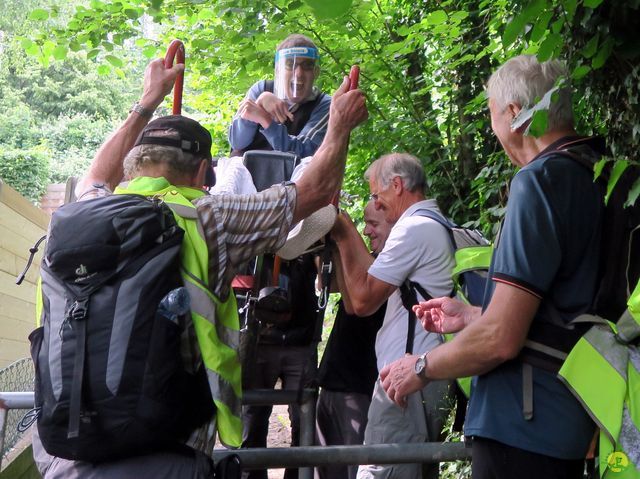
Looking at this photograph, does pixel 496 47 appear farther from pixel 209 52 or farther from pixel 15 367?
pixel 15 367

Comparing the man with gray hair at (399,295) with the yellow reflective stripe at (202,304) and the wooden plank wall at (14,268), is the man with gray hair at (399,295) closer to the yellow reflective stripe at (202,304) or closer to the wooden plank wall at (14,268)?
the yellow reflective stripe at (202,304)

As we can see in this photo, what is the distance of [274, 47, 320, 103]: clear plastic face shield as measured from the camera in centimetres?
428

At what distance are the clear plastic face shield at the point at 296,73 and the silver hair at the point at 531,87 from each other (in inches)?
63.9

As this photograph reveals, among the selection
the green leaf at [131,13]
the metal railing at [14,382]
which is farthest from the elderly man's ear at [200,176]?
the green leaf at [131,13]

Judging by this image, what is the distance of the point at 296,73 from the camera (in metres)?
4.32

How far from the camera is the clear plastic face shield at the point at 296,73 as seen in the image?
4277mm

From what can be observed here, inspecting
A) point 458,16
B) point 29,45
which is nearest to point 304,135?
point 458,16

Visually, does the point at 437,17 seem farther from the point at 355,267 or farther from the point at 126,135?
the point at 126,135

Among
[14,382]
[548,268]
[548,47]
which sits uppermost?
[548,47]

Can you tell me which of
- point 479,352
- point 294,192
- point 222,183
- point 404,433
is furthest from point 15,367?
point 479,352

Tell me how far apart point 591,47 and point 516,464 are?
163 cm

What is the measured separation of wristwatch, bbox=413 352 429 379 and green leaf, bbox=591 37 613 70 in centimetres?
137

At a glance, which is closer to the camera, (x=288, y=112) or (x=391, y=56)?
(x=288, y=112)

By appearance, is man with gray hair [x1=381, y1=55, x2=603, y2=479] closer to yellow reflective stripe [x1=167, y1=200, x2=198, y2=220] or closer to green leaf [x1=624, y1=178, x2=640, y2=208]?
green leaf [x1=624, y1=178, x2=640, y2=208]
